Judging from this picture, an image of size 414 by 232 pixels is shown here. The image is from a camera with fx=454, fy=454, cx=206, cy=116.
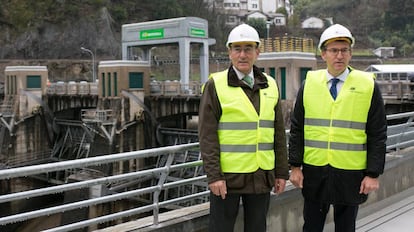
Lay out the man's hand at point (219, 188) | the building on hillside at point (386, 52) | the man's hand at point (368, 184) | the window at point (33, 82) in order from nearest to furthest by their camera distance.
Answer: the man's hand at point (219, 188), the man's hand at point (368, 184), the window at point (33, 82), the building on hillside at point (386, 52)

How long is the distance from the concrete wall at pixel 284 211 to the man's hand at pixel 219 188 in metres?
1.02

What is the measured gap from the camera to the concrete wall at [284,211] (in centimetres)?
399

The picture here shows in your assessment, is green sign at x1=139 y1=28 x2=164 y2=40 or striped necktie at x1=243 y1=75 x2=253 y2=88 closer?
striped necktie at x1=243 y1=75 x2=253 y2=88

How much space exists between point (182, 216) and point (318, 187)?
133 cm

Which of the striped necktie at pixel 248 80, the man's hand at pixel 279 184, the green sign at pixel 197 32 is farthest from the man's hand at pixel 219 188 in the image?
the green sign at pixel 197 32

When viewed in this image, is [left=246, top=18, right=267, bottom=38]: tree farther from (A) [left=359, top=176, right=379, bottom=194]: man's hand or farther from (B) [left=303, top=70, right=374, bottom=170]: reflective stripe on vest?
(A) [left=359, top=176, right=379, bottom=194]: man's hand

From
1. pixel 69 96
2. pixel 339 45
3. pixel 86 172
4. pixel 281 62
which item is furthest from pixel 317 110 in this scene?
pixel 69 96

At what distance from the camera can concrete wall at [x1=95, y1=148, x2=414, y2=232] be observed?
399 centimetres

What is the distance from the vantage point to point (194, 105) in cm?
2369

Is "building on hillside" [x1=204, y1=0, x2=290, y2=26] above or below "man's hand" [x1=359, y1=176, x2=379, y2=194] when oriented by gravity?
above

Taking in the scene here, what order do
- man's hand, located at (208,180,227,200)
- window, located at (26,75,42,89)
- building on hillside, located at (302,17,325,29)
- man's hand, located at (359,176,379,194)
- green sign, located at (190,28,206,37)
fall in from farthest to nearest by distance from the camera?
building on hillside, located at (302,17,325,29)
window, located at (26,75,42,89)
green sign, located at (190,28,206,37)
man's hand, located at (359,176,379,194)
man's hand, located at (208,180,227,200)

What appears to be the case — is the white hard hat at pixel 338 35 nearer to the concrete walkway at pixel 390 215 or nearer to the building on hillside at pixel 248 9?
the concrete walkway at pixel 390 215

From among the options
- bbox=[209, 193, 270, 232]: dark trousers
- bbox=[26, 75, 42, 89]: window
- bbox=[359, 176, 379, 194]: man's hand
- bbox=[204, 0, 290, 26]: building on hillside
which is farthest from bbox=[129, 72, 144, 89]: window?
bbox=[204, 0, 290, 26]: building on hillside

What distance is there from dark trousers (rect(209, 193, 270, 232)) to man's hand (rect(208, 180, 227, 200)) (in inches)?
4.8
